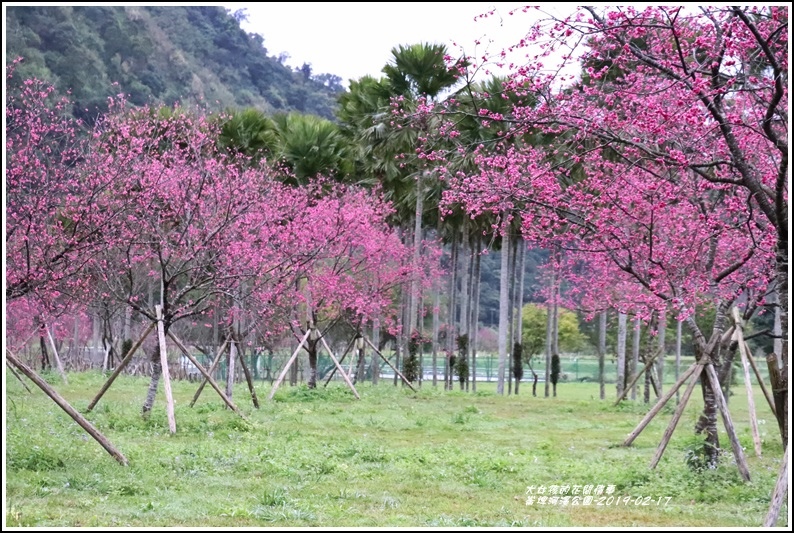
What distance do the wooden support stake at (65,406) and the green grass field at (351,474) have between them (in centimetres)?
21

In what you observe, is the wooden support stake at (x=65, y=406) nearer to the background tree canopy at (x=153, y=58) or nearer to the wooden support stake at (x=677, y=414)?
the wooden support stake at (x=677, y=414)

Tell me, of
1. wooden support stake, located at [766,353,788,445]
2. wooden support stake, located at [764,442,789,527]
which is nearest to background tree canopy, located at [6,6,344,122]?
wooden support stake, located at [766,353,788,445]

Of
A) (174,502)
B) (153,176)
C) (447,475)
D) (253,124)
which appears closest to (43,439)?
(174,502)

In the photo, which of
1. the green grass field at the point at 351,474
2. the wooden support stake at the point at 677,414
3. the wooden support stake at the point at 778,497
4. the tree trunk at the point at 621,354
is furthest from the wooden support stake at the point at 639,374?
the wooden support stake at the point at 778,497

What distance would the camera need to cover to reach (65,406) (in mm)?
7480

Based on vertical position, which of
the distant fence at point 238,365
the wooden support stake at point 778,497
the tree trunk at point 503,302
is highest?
the tree trunk at point 503,302

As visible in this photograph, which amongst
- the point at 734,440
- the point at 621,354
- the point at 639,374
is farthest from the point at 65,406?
the point at 621,354

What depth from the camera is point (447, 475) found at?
27.5 ft

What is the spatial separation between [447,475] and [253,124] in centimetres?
1703

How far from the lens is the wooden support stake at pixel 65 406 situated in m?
7.27

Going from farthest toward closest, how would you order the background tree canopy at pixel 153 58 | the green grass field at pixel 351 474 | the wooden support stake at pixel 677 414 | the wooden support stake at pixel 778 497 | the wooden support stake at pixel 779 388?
the background tree canopy at pixel 153 58 < the wooden support stake at pixel 677 414 < the wooden support stake at pixel 779 388 < the green grass field at pixel 351 474 < the wooden support stake at pixel 778 497

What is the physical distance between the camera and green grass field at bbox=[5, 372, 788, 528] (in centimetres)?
628

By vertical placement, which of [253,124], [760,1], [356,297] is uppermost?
[253,124]

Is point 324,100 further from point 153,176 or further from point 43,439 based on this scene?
point 43,439
